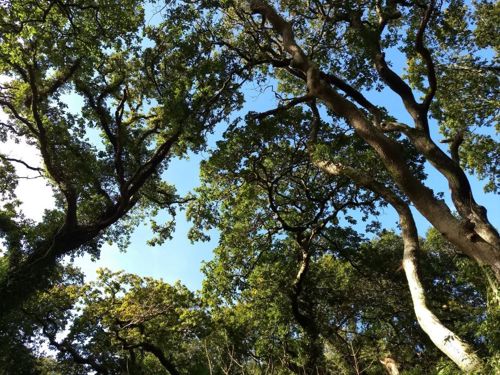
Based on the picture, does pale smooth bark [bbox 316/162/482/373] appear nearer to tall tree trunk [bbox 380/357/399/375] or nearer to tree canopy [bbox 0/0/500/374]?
tree canopy [bbox 0/0/500/374]

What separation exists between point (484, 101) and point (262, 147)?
8625 mm

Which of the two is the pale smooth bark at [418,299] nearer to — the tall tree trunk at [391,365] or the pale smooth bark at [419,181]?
the pale smooth bark at [419,181]

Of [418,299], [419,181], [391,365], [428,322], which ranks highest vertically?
[419,181]

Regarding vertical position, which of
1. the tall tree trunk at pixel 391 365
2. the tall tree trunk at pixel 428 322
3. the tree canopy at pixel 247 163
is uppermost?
the tree canopy at pixel 247 163

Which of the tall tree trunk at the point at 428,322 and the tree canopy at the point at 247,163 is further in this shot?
the tree canopy at the point at 247,163

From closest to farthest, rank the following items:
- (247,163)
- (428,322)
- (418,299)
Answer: (428,322) → (418,299) → (247,163)

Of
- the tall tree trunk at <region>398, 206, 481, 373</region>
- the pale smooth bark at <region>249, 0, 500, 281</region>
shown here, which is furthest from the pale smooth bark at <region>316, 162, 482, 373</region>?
the pale smooth bark at <region>249, 0, 500, 281</region>

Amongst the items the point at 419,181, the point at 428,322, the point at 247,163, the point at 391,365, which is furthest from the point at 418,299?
the point at 391,365

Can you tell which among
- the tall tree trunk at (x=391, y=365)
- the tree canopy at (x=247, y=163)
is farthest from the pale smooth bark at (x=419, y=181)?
the tall tree trunk at (x=391, y=365)

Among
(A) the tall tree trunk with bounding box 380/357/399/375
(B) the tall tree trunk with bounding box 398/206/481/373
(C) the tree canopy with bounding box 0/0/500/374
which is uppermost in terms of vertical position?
(C) the tree canopy with bounding box 0/0/500/374

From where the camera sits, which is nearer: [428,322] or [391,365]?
[428,322]

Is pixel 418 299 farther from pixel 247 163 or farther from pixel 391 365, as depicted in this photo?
pixel 391 365

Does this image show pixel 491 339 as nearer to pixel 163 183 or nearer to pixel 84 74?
pixel 84 74

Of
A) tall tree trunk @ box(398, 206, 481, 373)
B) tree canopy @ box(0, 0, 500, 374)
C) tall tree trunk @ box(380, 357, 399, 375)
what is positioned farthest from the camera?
tall tree trunk @ box(380, 357, 399, 375)
